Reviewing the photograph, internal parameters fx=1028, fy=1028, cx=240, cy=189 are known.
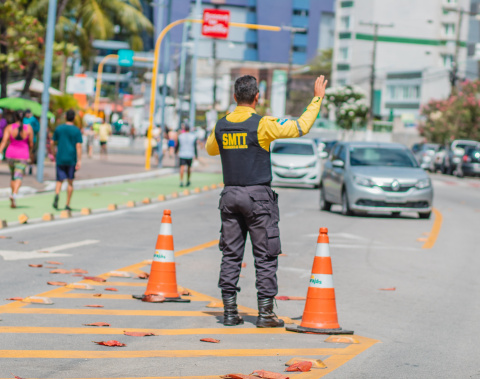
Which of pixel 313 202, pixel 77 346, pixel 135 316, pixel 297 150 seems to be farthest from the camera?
pixel 297 150

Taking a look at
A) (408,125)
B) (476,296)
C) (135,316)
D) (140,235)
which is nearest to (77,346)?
(135,316)

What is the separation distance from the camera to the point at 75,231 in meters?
16.2

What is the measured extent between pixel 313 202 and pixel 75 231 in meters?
11.7

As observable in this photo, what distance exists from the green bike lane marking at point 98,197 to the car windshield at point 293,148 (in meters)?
2.69

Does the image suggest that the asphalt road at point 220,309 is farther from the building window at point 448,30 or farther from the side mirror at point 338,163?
the building window at point 448,30

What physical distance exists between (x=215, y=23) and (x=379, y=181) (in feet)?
69.2

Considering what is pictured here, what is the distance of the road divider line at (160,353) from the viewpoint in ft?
22.1

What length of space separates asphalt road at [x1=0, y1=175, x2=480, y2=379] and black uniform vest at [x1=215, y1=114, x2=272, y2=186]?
3.92 ft

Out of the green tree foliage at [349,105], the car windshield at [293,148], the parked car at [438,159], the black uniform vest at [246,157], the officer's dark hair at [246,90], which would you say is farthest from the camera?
the green tree foliage at [349,105]

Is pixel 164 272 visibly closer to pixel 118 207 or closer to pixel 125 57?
pixel 118 207

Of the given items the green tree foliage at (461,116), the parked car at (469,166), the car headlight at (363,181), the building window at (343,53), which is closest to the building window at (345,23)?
the building window at (343,53)

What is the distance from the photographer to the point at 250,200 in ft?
26.9

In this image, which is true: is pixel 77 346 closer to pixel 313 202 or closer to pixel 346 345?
pixel 346 345

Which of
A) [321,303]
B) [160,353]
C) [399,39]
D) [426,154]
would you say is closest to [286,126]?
[321,303]
